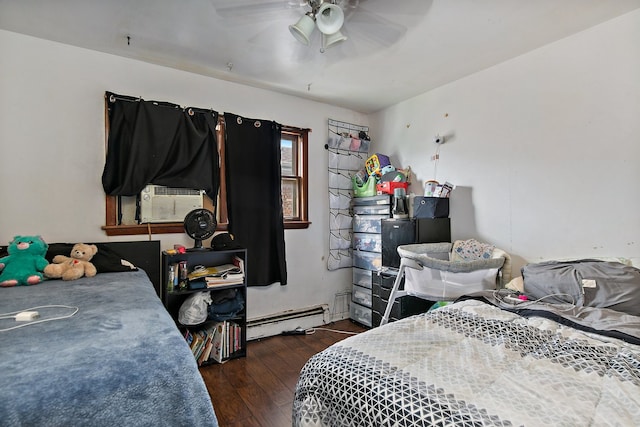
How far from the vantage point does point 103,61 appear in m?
2.48

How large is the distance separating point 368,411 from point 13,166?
2.79 m

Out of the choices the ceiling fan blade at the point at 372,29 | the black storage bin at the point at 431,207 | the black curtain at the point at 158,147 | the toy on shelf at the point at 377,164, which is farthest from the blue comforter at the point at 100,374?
the toy on shelf at the point at 377,164

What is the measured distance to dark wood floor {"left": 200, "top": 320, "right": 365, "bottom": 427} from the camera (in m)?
1.93

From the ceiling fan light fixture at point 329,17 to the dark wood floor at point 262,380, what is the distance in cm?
237

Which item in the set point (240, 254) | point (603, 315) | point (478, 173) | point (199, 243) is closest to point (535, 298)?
point (603, 315)

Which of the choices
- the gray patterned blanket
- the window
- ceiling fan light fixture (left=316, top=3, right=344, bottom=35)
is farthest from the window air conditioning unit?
the gray patterned blanket

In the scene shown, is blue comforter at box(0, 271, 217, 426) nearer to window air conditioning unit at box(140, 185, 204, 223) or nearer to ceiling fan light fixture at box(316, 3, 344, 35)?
window air conditioning unit at box(140, 185, 204, 223)

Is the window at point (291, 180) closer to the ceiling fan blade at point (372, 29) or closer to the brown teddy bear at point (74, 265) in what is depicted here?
the brown teddy bear at point (74, 265)

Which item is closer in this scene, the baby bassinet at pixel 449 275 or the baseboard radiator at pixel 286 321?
the baby bassinet at pixel 449 275

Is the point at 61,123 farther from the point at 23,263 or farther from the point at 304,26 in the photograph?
the point at 304,26

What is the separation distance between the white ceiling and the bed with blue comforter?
6.00 ft

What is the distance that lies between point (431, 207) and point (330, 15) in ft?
6.20

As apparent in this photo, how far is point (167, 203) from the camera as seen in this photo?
267cm

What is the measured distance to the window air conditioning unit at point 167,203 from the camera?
2.58 metres
